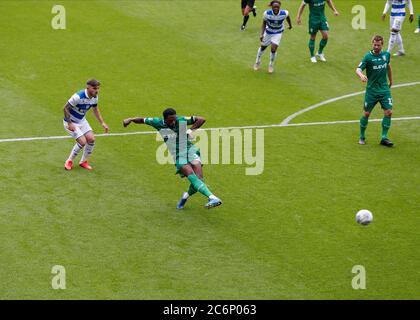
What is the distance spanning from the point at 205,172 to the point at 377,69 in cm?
502

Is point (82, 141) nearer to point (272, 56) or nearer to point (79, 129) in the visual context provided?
point (79, 129)

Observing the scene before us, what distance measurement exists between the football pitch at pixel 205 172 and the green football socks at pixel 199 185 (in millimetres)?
671

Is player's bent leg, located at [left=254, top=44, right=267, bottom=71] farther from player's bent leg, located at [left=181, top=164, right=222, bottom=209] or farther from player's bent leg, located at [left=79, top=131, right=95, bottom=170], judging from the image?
player's bent leg, located at [left=181, top=164, right=222, bottom=209]

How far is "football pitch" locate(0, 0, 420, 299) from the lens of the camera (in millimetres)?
14570

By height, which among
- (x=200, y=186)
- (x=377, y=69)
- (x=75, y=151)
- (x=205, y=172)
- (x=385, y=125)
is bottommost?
(x=200, y=186)

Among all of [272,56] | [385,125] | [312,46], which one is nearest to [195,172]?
[385,125]

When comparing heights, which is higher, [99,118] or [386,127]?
[386,127]

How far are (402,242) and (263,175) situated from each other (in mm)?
4289

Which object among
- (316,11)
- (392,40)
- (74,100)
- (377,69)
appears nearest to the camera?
(74,100)

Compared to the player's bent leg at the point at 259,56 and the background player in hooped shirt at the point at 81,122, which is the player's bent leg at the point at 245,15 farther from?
the background player in hooped shirt at the point at 81,122

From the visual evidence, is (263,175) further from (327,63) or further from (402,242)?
(327,63)

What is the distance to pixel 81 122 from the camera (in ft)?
63.5

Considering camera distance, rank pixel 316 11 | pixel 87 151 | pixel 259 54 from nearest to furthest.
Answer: pixel 87 151, pixel 259 54, pixel 316 11

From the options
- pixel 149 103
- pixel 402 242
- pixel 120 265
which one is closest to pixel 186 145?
pixel 120 265
